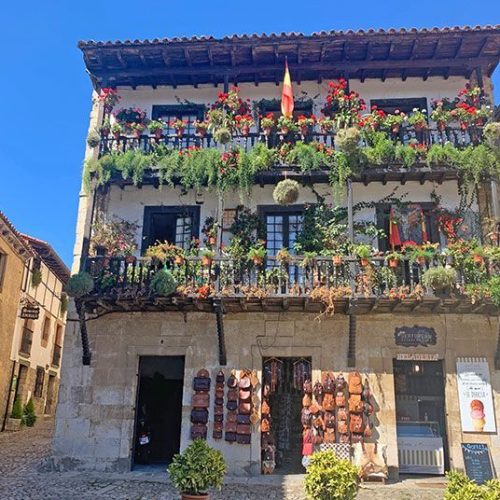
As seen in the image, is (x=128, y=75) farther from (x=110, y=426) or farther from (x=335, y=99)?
(x=110, y=426)

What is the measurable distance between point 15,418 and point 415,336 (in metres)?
16.6

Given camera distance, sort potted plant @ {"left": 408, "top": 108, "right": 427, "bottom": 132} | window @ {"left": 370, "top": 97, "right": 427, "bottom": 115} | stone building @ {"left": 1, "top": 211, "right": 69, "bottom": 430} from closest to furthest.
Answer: potted plant @ {"left": 408, "top": 108, "right": 427, "bottom": 132}, window @ {"left": 370, "top": 97, "right": 427, "bottom": 115}, stone building @ {"left": 1, "top": 211, "right": 69, "bottom": 430}

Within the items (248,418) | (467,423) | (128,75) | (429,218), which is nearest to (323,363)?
(248,418)

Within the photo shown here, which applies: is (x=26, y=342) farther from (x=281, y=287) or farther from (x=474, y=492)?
A: (x=474, y=492)

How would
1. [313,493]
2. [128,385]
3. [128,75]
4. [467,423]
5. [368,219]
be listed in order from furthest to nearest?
1. [128,75]
2. [368,219]
3. [128,385]
4. [467,423]
5. [313,493]

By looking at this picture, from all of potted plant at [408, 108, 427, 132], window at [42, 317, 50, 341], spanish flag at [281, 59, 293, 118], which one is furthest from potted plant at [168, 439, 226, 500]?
window at [42, 317, 50, 341]

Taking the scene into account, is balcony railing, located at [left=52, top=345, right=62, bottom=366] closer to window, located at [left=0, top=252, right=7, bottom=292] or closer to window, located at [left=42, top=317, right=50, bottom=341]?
window, located at [left=42, top=317, right=50, bottom=341]

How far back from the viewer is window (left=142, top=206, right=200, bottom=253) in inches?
548

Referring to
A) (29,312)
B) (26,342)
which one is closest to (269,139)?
(29,312)

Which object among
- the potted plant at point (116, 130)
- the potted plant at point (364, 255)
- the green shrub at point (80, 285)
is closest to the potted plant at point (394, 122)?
the potted plant at point (364, 255)

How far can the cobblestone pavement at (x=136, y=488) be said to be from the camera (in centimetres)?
998

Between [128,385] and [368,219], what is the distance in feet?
23.1

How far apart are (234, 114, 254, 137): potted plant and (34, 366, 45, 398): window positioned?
17.2 meters

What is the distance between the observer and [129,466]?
40.0 feet
